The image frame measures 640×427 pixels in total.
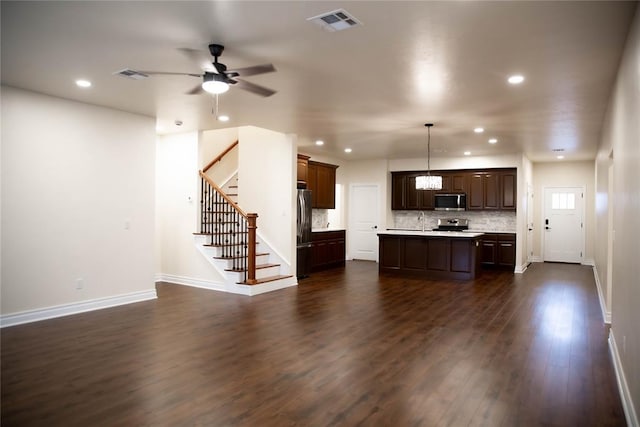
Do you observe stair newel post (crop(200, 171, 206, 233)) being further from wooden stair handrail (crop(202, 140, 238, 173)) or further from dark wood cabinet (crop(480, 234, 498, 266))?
dark wood cabinet (crop(480, 234, 498, 266))

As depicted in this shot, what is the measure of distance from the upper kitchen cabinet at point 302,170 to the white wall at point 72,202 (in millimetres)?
3333

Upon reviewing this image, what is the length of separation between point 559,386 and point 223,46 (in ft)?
12.6

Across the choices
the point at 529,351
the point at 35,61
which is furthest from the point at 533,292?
the point at 35,61

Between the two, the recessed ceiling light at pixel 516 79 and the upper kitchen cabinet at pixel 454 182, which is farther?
the upper kitchen cabinet at pixel 454 182

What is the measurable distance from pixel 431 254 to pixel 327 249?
2.51m

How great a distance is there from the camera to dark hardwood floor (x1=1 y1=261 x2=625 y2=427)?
2799 millimetres

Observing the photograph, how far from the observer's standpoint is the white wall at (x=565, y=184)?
11164mm

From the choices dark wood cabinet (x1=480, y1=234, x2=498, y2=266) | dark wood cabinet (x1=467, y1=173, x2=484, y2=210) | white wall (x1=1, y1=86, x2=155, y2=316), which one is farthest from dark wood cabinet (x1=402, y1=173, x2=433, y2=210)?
white wall (x1=1, y1=86, x2=155, y2=316)

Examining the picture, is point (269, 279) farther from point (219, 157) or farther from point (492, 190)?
point (492, 190)

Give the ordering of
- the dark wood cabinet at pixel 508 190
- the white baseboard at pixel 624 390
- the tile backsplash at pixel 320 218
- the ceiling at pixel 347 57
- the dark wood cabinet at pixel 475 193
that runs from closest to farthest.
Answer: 1. the white baseboard at pixel 624 390
2. the ceiling at pixel 347 57
3. the dark wood cabinet at pixel 508 190
4. the dark wood cabinet at pixel 475 193
5. the tile backsplash at pixel 320 218

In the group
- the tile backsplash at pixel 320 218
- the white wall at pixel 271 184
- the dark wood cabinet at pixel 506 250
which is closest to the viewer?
the white wall at pixel 271 184

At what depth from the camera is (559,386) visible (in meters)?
3.28

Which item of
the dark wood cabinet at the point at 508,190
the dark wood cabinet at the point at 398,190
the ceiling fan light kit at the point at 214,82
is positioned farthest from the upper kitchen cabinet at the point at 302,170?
the ceiling fan light kit at the point at 214,82

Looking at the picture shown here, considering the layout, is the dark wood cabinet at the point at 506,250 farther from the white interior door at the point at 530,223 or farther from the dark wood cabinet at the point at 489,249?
the white interior door at the point at 530,223
